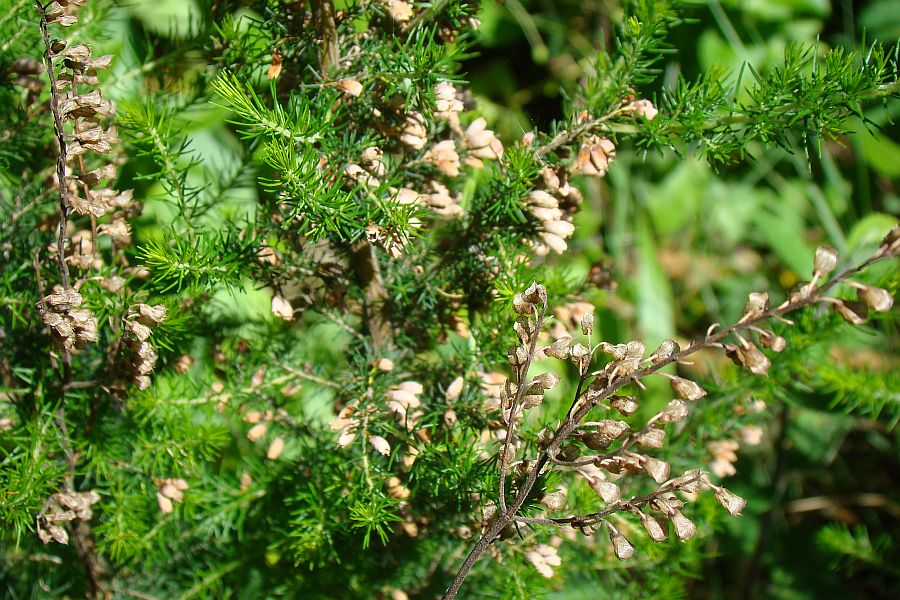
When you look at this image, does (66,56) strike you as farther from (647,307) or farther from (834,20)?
(834,20)

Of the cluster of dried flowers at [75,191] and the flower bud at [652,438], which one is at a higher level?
the cluster of dried flowers at [75,191]

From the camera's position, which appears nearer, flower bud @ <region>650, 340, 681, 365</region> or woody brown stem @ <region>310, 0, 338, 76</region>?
flower bud @ <region>650, 340, 681, 365</region>

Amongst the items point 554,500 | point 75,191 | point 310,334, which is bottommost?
point 310,334

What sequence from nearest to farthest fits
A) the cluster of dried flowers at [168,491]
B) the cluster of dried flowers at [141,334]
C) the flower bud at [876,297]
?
1. the flower bud at [876,297]
2. the cluster of dried flowers at [141,334]
3. the cluster of dried flowers at [168,491]

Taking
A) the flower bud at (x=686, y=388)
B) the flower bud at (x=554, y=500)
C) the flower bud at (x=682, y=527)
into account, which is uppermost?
the flower bud at (x=686, y=388)

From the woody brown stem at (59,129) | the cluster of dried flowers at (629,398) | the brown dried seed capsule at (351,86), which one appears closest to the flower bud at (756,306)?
the cluster of dried flowers at (629,398)

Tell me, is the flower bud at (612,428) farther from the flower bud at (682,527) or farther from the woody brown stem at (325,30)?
the woody brown stem at (325,30)

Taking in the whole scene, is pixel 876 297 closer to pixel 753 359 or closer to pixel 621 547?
pixel 753 359

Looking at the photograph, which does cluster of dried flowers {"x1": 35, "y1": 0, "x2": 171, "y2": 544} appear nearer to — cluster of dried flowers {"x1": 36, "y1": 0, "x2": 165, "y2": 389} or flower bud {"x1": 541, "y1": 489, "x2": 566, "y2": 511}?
cluster of dried flowers {"x1": 36, "y1": 0, "x2": 165, "y2": 389}

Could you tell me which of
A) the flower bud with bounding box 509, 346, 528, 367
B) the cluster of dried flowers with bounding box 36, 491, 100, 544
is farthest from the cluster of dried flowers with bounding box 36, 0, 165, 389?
the flower bud with bounding box 509, 346, 528, 367

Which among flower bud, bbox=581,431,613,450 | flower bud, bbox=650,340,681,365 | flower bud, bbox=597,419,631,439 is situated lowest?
flower bud, bbox=581,431,613,450

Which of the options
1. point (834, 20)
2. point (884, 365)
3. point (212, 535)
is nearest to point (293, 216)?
point (212, 535)

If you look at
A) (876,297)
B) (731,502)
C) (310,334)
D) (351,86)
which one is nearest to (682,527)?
(731,502)
